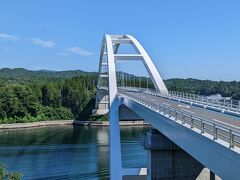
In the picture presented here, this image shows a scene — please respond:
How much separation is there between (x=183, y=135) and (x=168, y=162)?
6.23 m

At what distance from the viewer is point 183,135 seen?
15.1m

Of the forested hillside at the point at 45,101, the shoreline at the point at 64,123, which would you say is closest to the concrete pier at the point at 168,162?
the shoreline at the point at 64,123

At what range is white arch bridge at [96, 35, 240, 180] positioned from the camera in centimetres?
1115

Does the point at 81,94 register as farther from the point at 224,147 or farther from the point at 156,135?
the point at 224,147

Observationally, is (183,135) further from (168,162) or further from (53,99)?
(53,99)

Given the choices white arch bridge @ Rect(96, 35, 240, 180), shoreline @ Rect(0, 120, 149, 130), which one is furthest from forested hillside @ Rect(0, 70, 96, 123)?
white arch bridge @ Rect(96, 35, 240, 180)

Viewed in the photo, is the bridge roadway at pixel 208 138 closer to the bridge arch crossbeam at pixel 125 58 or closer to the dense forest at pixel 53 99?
the bridge arch crossbeam at pixel 125 58

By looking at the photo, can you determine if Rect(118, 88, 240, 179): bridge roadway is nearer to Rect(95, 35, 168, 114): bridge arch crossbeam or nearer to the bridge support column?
the bridge support column

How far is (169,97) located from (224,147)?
21960 millimetres

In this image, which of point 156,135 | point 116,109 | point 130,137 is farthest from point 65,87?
point 156,135

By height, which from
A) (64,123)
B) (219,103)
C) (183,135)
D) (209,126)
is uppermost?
(219,103)

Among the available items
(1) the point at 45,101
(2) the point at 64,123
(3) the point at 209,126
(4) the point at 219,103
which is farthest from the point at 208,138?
(1) the point at 45,101

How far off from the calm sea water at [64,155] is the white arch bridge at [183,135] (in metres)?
6.68

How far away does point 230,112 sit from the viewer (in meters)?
19.2
